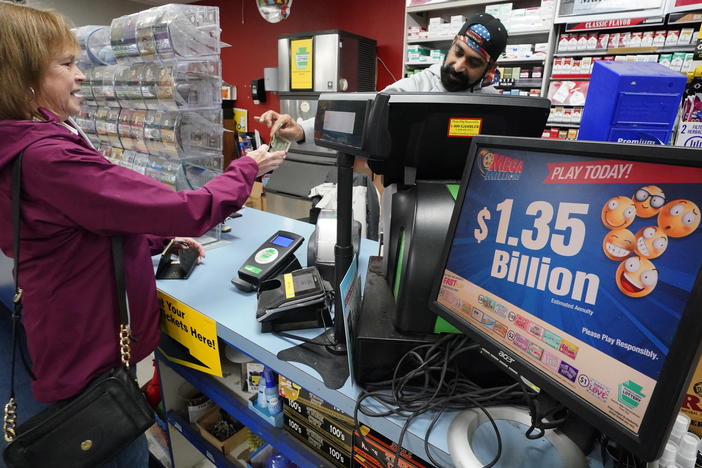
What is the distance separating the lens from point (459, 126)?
2.67 ft

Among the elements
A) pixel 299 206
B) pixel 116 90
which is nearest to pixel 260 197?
pixel 299 206

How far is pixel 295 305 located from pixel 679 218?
79cm

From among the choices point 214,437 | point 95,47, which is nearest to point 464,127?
point 214,437

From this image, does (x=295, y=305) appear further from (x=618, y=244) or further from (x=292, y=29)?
(x=292, y=29)

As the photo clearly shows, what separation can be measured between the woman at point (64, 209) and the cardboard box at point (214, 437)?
2.09 feet

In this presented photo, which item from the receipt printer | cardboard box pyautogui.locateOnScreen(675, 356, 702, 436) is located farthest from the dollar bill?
cardboard box pyautogui.locateOnScreen(675, 356, 702, 436)

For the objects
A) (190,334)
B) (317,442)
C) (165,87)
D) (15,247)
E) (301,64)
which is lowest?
(317,442)

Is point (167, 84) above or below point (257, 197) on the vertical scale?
above

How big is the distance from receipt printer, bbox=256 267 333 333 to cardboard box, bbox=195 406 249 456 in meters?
0.76

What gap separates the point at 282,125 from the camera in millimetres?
1147

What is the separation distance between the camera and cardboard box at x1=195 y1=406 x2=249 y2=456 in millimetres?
1485

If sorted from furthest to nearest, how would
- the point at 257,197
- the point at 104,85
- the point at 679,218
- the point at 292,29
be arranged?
the point at 292,29 < the point at 257,197 < the point at 104,85 < the point at 679,218

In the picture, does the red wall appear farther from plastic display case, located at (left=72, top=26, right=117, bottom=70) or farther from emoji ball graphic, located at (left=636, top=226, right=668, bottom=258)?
emoji ball graphic, located at (left=636, top=226, right=668, bottom=258)

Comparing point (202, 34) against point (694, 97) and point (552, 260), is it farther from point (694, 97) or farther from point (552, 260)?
point (694, 97)
